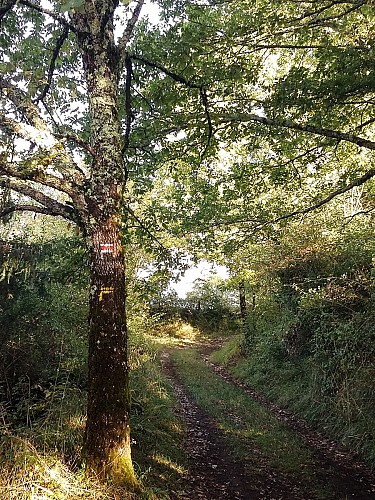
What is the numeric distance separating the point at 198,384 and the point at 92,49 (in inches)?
469

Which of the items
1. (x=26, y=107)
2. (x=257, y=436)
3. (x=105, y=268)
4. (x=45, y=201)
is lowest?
(x=257, y=436)

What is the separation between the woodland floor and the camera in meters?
5.93

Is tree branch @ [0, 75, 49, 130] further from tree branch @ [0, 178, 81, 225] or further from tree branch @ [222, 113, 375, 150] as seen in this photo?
tree branch @ [222, 113, 375, 150]

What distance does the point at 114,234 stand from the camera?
4.54 m

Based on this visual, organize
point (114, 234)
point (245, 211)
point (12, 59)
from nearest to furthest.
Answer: point (114, 234), point (12, 59), point (245, 211)

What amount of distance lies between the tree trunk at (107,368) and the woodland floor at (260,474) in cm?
183

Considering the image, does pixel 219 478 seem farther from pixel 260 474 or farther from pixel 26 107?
pixel 26 107

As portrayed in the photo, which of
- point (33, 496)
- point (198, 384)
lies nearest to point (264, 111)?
point (33, 496)

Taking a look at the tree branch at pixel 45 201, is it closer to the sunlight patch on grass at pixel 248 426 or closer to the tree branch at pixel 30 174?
the tree branch at pixel 30 174

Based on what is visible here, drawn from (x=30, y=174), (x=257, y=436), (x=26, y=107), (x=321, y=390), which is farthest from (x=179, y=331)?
(x=30, y=174)

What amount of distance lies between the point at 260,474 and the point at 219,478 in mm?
688

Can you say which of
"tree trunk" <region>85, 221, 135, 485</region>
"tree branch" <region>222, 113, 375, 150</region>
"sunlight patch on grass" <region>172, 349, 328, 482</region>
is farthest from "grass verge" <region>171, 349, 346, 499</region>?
"tree branch" <region>222, 113, 375, 150</region>

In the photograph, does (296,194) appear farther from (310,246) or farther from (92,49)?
(92,49)

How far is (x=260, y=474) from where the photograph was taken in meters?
6.62
